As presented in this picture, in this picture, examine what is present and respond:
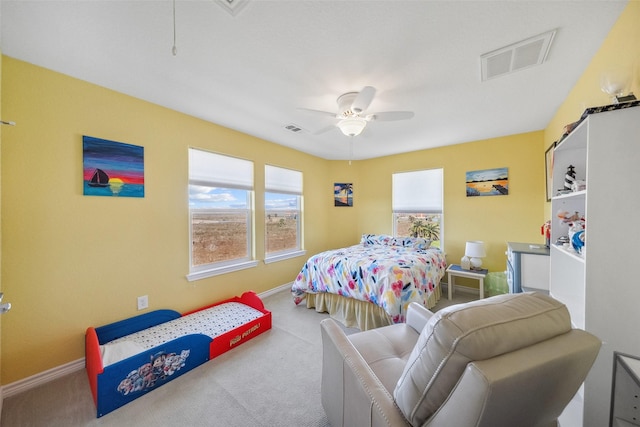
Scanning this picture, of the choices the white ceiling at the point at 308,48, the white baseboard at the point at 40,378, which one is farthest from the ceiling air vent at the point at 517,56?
the white baseboard at the point at 40,378

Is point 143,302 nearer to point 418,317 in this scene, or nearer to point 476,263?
point 418,317

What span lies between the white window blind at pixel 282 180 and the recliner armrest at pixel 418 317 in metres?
2.75

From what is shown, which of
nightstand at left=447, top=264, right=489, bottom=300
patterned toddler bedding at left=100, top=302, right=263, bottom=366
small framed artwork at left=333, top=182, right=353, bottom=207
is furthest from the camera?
small framed artwork at left=333, top=182, right=353, bottom=207

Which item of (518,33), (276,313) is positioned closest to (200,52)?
(518,33)

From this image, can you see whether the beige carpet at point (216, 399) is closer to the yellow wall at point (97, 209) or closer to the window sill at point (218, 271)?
the yellow wall at point (97, 209)

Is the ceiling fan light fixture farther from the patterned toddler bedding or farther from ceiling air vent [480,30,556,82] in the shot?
the patterned toddler bedding

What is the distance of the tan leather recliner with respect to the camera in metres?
0.64

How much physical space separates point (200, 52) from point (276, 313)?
112 inches

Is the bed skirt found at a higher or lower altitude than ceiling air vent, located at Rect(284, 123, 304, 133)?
lower

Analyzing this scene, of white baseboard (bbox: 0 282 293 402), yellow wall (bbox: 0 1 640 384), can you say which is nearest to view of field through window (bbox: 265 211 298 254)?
yellow wall (bbox: 0 1 640 384)

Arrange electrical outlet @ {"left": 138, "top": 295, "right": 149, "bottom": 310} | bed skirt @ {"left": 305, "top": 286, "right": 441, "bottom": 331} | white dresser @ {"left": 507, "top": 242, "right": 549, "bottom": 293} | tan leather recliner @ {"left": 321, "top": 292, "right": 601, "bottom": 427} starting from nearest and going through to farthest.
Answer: tan leather recliner @ {"left": 321, "top": 292, "right": 601, "bottom": 427}
white dresser @ {"left": 507, "top": 242, "right": 549, "bottom": 293}
electrical outlet @ {"left": 138, "top": 295, "right": 149, "bottom": 310}
bed skirt @ {"left": 305, "top": 286, "right": 441, "bottom": 331}

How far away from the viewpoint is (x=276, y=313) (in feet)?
10.0

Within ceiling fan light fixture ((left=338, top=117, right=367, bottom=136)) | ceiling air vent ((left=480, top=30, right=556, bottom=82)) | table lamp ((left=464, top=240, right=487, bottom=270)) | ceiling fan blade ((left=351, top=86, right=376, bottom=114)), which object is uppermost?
ceiling air vent ((left=480, top=30, right=556, bottom=82))

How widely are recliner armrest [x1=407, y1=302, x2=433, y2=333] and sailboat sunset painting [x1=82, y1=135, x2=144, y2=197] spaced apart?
2740 millimetres
